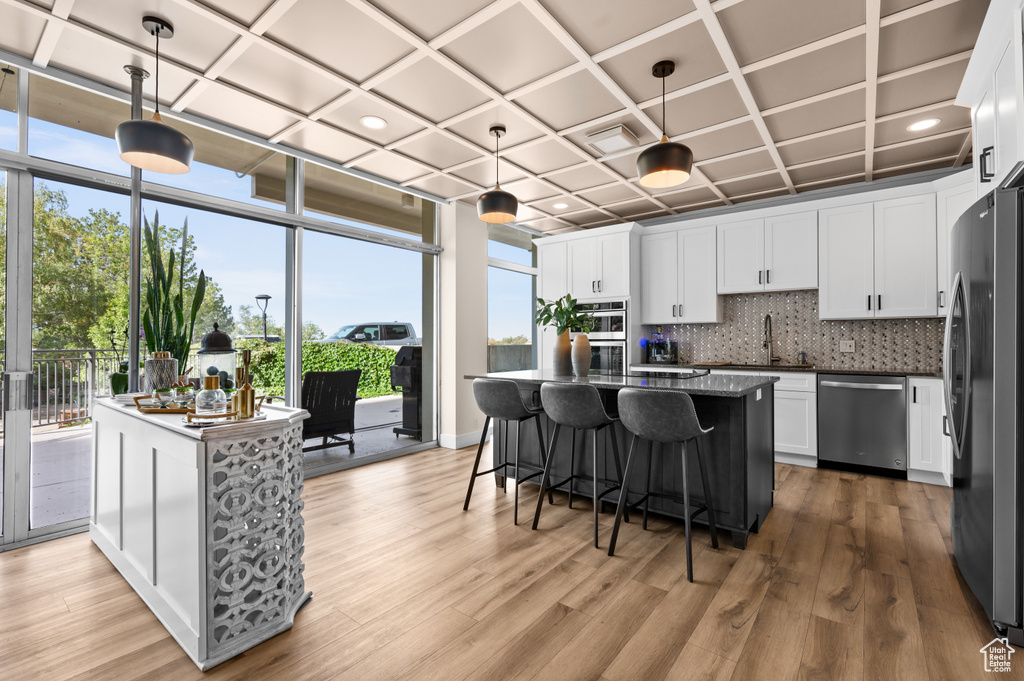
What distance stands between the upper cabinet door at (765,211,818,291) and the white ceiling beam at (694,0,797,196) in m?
0.93

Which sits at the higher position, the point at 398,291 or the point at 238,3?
the point at 238,3

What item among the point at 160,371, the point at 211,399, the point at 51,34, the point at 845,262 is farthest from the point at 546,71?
the point at 845,262

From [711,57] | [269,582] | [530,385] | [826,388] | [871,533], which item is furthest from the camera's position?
[826,388]

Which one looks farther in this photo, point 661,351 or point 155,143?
point 661,351

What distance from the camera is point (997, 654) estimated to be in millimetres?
1826

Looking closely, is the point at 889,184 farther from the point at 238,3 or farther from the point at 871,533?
the point at 238,3

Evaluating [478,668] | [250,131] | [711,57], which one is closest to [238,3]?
[250,131]

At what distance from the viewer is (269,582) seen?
1942 millimetres


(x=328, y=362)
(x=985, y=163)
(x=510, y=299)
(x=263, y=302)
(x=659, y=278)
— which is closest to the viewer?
(x=985, y=163)

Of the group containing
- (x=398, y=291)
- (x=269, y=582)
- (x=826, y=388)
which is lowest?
(x=269, y=582)

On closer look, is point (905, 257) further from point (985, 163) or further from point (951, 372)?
point (951, 372)

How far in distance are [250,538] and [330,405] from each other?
2.66 m

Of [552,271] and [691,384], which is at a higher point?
[552,271]

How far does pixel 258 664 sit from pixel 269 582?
28 cm
